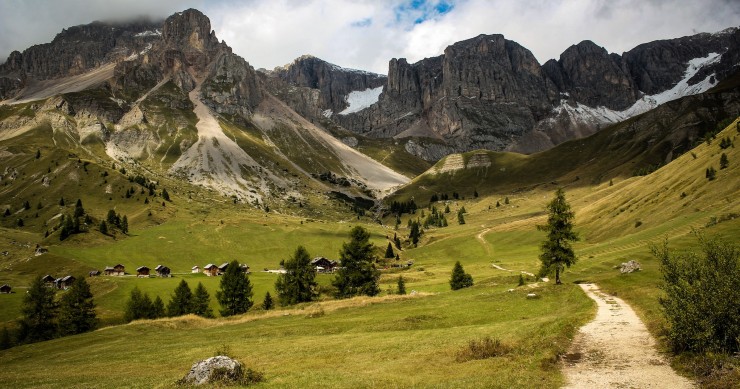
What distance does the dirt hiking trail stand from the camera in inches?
770

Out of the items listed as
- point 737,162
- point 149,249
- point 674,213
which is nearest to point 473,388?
point 674,213

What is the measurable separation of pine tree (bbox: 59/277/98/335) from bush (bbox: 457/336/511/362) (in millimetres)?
80912

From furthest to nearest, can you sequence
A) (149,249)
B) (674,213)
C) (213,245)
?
(213,245) → (149,249) → (674,213)

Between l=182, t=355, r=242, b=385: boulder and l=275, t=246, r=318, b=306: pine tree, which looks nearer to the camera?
l=182, t=355, r=242, b=385: boulder

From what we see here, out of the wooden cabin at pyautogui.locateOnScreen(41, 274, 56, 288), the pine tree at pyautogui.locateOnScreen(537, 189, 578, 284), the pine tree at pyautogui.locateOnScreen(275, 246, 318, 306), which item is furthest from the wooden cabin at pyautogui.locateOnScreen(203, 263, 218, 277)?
the pine tree at pyautogui.locateOnScreen(537, 189, 578, 284)

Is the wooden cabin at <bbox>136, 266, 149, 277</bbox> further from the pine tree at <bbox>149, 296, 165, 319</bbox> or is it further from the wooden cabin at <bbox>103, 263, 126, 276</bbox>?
the pine tree at <bbox>149, 296, 165, 319</bbox>

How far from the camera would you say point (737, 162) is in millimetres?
98312

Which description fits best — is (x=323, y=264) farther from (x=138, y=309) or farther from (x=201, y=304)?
(x=138, y=309)

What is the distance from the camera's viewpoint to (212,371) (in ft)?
80.2

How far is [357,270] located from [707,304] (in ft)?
227

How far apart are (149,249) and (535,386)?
615 feet

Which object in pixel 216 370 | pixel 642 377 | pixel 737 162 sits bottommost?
pixel 642 377

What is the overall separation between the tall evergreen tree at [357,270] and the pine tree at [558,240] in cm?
3403

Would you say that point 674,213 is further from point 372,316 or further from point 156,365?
point 156,365
